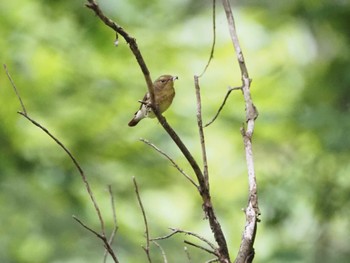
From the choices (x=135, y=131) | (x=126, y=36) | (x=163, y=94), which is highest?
(x=135, y=131)

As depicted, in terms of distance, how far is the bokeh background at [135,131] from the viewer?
501 cm

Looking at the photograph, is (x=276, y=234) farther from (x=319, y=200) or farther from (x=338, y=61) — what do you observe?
(x=338, y=61)

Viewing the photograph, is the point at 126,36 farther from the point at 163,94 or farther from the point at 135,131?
the point at 135,131

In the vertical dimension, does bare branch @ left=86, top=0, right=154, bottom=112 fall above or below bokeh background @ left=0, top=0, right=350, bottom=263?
below

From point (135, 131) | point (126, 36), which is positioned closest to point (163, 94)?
point (126, 36)

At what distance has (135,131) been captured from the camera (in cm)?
550

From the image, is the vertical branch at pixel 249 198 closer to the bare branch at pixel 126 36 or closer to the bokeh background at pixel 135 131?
the bare branch at pixel 126 36

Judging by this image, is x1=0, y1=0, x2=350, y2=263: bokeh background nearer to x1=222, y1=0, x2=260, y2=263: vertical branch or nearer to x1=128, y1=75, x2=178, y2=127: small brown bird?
x1=222, y1=0, x2=260, y2=263: vertical branch

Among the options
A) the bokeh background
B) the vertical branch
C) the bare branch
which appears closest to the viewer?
the bare branch

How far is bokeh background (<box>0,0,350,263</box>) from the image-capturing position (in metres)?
5.01

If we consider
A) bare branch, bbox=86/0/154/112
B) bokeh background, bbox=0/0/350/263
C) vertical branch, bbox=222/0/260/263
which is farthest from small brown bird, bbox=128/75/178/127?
bokeh background, bbox=0/0/350/263

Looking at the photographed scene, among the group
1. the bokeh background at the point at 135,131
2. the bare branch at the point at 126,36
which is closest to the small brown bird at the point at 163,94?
the bare branch at the point at 126,36

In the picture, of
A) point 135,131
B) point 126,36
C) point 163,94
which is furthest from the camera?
point 135,131

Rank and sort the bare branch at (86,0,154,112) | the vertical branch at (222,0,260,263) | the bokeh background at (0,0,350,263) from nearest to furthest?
the bare branch at (86,0,154,112)
the vertical branch at (222,0,260,263)
the bokeh background at (0,0,350,263)
